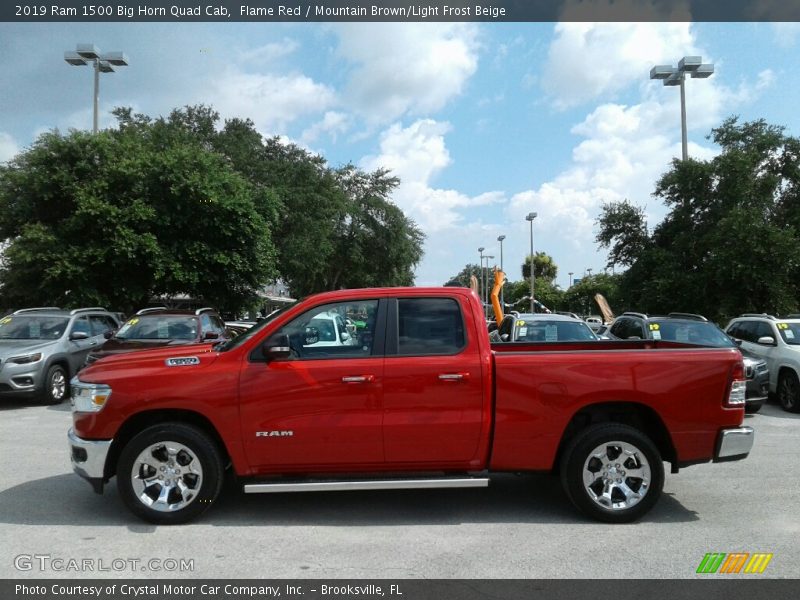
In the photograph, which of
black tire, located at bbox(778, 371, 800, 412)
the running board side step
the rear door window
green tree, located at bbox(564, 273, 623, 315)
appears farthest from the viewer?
green tree, located at bbox(564, 273, 623, 315)

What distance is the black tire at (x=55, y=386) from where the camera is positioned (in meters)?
11.9

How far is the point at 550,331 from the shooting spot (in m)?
11.9

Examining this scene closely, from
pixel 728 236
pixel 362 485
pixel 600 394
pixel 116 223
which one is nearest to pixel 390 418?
pixel 362 485

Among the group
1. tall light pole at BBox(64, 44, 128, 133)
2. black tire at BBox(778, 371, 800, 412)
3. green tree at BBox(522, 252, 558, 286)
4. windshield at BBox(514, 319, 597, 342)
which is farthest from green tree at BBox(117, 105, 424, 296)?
green tree at BBox(522, 252, 558, 286)

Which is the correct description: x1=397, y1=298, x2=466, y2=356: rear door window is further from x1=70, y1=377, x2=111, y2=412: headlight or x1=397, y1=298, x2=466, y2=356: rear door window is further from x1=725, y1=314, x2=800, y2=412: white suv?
x1=725, y1=314, x2=800, y2=412: white suv

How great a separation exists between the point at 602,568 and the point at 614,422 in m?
1.42

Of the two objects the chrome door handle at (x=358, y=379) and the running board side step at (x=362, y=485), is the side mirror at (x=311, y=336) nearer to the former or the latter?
the chrome door handle at (x=358, y=379)

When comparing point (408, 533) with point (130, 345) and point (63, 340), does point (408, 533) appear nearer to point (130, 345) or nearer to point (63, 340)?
point (130, 345)

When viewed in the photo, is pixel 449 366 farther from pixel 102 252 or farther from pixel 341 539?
pixel 102 252

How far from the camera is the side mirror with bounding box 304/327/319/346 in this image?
559 centimetres

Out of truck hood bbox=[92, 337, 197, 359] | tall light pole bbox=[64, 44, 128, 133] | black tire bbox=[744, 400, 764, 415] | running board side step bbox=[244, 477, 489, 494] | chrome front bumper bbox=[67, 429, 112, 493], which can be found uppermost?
tall light pole bbox=[64, 44, 128, 133]

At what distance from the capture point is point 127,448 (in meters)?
5.30

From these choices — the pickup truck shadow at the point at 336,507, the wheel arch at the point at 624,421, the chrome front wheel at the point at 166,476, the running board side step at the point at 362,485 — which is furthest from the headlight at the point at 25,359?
the wheel arch at the point at 624,421

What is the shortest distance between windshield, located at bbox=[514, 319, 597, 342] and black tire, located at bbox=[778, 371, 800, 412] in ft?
11.3
